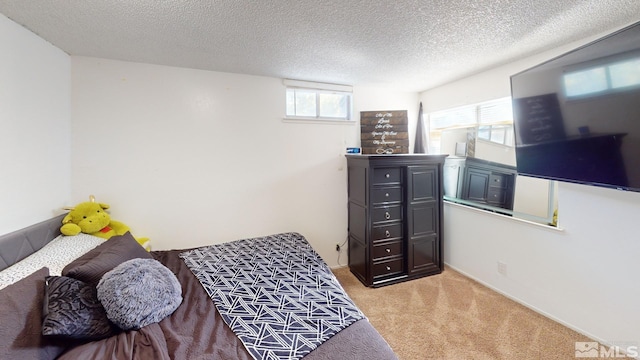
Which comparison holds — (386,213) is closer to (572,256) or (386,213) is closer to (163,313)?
(572,256)

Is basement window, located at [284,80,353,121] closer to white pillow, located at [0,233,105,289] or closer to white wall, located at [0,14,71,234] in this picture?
white wall, located at [0,14,71,234]

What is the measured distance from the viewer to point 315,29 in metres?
1.76

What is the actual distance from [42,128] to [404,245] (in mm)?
3431

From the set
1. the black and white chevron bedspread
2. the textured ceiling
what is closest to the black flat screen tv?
the textured ceiling

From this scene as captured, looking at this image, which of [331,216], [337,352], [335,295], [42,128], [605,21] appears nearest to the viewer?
[337,352]

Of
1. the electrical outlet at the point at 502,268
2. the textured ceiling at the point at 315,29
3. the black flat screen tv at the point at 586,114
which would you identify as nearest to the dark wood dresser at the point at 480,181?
the black flat screen tv at the point at 586,114

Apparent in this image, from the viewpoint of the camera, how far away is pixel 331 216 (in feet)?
10.2

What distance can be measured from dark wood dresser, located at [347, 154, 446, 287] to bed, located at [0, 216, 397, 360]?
3.50 ft

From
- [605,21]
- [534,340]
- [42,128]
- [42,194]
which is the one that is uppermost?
[605,21]

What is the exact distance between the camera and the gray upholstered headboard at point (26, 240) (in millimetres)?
1446

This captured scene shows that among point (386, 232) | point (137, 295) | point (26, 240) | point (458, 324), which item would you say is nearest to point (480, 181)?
point (386, 232)

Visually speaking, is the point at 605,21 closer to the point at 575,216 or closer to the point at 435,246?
the point at 575,216

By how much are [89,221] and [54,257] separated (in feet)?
1.67

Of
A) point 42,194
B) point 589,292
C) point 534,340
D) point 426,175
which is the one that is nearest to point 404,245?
point 426,175
